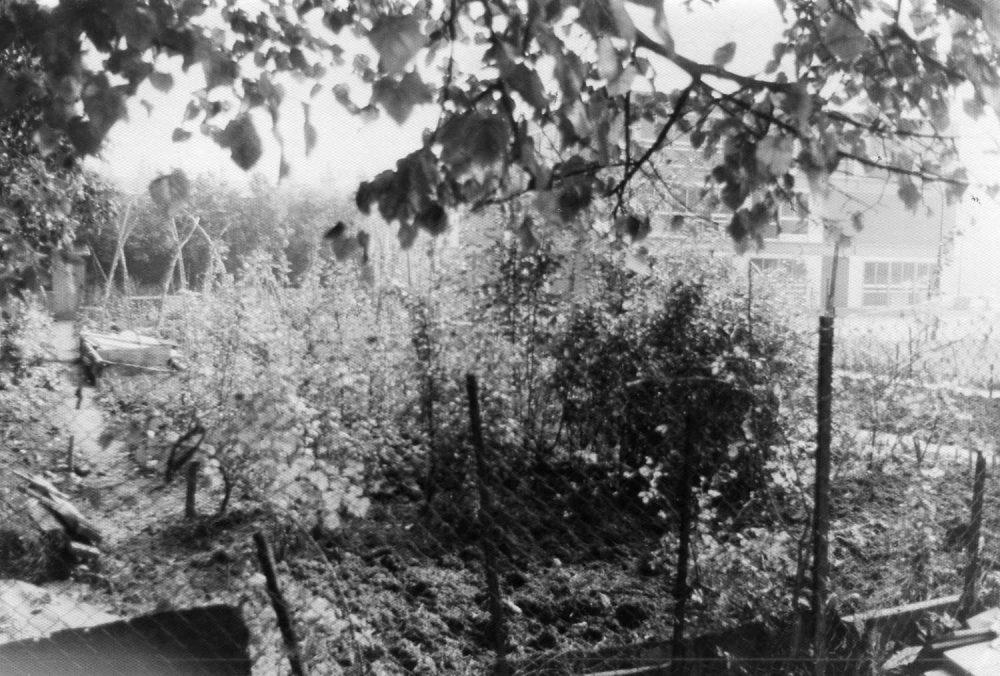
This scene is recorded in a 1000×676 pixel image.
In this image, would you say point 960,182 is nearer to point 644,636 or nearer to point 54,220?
point 644,636

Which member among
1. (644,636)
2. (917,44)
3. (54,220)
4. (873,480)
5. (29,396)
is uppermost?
(917,44)

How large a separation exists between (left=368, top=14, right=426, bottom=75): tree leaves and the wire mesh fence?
1.41m

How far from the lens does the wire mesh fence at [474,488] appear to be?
2.98m

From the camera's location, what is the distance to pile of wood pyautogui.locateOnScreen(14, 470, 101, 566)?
3443 millimetres

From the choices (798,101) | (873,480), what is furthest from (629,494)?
(798,101)

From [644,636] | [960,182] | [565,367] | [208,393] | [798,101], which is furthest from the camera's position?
[565,367]

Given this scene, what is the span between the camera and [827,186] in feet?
8.16

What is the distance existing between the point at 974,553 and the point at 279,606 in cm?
299

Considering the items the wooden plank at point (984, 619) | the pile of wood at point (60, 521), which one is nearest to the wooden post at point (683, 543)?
the wooden plank at point (984, 619)

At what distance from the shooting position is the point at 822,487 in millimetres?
2867

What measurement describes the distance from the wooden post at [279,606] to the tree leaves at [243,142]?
1046mm

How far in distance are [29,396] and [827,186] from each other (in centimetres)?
397

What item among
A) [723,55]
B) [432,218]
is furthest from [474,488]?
[723,55]

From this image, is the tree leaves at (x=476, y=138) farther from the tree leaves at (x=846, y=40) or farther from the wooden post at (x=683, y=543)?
the wooden post at (x=683, y=543)
